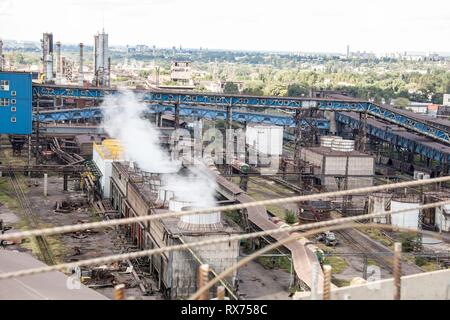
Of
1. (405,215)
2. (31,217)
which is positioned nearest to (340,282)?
(405,215)

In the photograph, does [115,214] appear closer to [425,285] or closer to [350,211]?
[350,211]

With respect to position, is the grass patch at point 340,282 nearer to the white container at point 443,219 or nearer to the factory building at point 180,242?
the factory building at point 180,242

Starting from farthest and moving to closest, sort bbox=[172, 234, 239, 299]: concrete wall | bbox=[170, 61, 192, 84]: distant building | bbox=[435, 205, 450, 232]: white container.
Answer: bbox=[170, 61, 192, 84]: distant building, bbox=[435, 205, 450, 232]: white container, bbox=[172, 234, 239, 299]: concrete wall

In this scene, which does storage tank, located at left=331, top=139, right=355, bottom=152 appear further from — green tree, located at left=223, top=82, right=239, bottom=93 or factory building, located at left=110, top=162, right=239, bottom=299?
green tree, located at left=223, top=82, right=239, bottom=93

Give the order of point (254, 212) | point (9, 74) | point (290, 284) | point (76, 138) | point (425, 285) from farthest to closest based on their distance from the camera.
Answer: point (76, 138), point (9, 74), point (254, 212), point (290, 284), point (425, 285)

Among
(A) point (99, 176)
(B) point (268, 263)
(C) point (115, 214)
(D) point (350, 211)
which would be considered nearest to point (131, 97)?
(A) point (99, 176)

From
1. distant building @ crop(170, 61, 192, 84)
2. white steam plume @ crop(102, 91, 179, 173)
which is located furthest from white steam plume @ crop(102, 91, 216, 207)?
distant building @ crop(170, 61, 192, 84)
